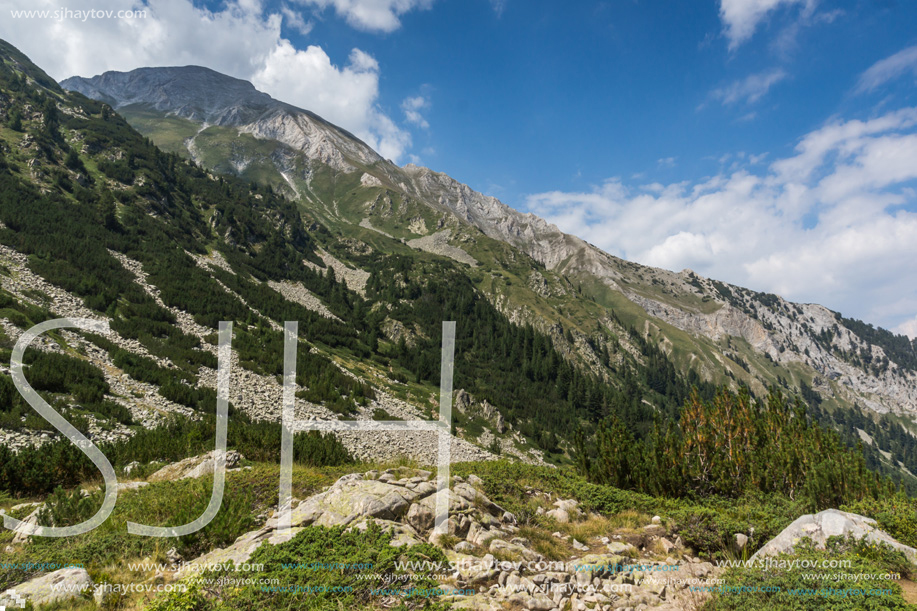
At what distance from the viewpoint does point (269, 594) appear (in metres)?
5.88

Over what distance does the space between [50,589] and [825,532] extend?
45.4 feet

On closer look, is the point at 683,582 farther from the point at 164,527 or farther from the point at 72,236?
the point at 72,236

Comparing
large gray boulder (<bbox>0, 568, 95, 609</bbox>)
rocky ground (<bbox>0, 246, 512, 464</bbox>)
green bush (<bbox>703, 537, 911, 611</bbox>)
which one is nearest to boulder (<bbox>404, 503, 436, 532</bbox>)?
green bush (<bbox>703, 537, 911, 611</bbox>)

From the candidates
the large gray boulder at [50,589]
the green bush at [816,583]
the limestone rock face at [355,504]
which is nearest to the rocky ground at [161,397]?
the large gray boulder at [50,589]

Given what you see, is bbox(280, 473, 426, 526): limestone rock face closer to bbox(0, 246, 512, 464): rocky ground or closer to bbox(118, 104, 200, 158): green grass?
bbox(0, 246, 512, 464): rocky ground

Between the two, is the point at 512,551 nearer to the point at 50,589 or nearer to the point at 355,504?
the point at 355,504

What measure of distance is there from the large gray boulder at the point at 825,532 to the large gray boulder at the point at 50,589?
1170 cm

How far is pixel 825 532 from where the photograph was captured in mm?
8289

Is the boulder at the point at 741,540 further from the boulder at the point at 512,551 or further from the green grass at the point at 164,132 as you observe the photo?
the green grass at the point at 164,132

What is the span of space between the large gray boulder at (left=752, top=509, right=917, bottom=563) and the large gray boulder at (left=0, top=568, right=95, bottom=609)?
1170 centimetres

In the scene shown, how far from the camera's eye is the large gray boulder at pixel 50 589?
18.3 ft

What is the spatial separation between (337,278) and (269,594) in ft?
288

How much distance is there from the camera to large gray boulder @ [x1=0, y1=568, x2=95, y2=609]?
18.3ft

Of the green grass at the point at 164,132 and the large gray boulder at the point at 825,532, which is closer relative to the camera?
the large gray boulder at the point at 825,532
